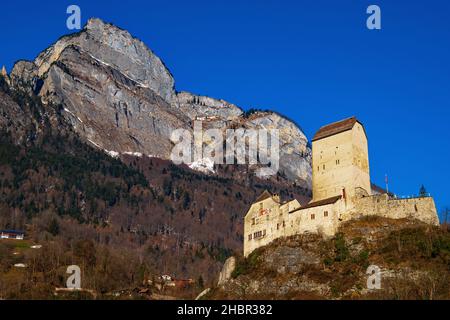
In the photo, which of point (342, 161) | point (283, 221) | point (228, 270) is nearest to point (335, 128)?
point (342, 161)

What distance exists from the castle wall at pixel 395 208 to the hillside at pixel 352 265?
101cm

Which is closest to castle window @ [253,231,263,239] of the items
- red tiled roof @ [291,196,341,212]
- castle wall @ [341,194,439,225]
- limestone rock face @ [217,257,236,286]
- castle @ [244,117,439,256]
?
castle @ [244,117,439,256]

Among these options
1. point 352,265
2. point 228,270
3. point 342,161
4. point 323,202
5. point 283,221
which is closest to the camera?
point 352,265

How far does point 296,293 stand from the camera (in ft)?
299

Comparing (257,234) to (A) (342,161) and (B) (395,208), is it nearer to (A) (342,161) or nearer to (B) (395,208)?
(A) (342,161)

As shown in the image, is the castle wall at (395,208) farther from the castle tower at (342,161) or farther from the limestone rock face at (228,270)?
the limestone rock face at (228,270)

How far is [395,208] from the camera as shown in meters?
94.5

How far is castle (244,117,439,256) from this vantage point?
95.0 metres

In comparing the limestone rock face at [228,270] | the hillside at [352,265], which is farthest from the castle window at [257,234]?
the limestone rock face at [228,270]

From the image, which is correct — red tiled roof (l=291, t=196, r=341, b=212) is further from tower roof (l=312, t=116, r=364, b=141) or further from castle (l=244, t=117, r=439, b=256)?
tower roof (l=312, t=116, r=364, b=141)

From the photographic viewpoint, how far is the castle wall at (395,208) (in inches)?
3622

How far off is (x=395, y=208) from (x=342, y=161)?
1059 centimetres

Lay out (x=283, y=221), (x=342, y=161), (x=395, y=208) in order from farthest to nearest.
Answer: (x=283, y=221) < (x=342, y=161) < (x=395, y=208)
